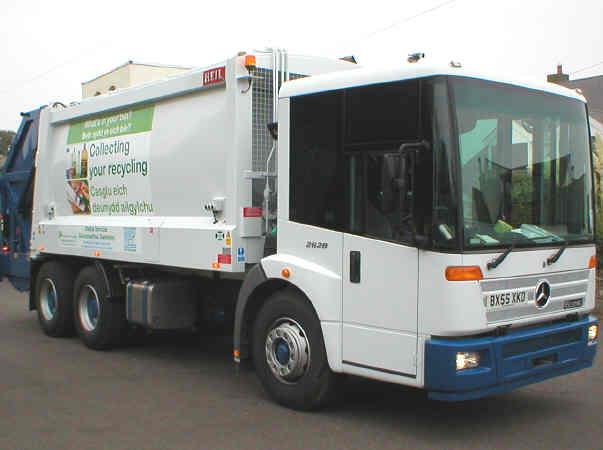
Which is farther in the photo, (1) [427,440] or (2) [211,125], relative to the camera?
(2) [211,125]

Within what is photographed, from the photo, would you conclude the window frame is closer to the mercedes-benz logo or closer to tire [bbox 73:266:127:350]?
the mercedes-benz logo

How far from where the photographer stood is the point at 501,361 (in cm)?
552

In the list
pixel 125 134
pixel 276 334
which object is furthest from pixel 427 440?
pixel 125 134

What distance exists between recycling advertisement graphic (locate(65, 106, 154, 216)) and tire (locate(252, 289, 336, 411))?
256cm

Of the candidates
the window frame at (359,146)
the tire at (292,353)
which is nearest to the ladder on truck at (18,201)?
the tire at (292,353)

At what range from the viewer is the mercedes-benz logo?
583 centimetres

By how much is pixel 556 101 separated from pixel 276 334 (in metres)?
3.09

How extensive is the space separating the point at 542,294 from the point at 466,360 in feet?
3.16

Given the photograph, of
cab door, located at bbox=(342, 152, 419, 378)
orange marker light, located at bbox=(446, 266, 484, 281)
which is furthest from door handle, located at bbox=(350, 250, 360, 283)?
orange marker light, located at bbox=(446, 266, 484, 281)

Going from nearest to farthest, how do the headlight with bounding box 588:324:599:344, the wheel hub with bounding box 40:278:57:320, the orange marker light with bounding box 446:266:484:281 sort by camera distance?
the orange marker light with bounding box 446:266:484:281, the headlight with bounding box 588:324:599:344, the wheel hub with bounding box 40:278:57:320

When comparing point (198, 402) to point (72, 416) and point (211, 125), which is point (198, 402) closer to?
point (72, 416)

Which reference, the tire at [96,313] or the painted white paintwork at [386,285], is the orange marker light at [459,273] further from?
the tire at [96,313]

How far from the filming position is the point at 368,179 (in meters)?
5.84

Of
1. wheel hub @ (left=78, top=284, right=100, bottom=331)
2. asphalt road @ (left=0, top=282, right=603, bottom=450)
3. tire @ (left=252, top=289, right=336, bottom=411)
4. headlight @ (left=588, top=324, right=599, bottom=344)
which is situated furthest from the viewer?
wheel hub @ (left=78, top=284, right=100, bottom=331)
